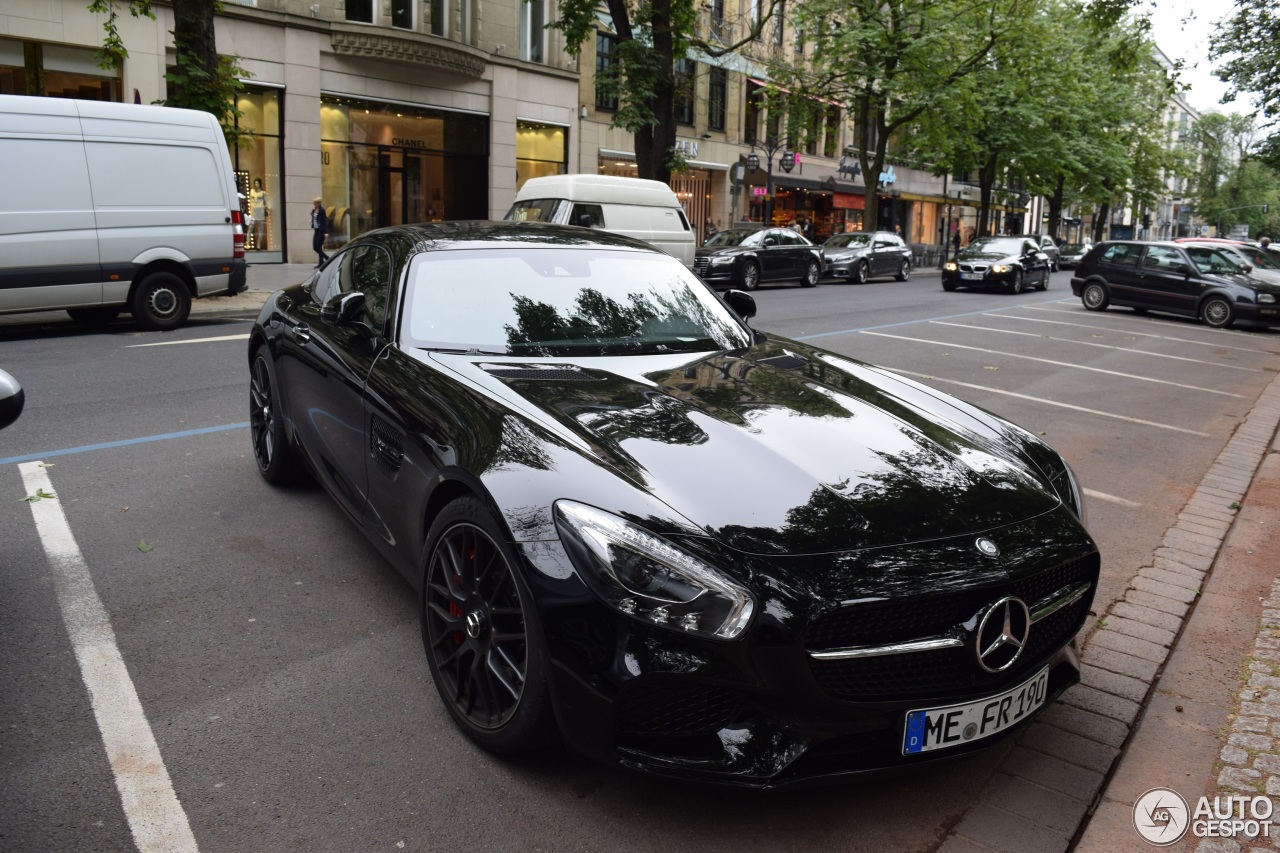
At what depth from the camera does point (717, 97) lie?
38562 mm

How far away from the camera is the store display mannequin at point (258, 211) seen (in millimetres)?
23156

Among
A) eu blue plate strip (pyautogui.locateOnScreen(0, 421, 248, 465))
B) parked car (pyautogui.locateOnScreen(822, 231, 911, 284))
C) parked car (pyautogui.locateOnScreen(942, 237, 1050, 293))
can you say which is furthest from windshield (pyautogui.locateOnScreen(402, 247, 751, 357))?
parked car (pyautogui.locateOnScreen(822, 231, 911, 284))

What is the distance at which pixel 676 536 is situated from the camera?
2.60 meters

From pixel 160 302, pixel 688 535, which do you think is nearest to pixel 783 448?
pixel 688 535

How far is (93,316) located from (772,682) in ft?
42.0

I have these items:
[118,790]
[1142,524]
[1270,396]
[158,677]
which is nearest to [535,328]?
[158,677]

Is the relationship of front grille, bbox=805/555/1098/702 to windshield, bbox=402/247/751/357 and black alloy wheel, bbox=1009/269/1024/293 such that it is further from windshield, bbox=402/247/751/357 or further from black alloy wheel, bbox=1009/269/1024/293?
black alloy wheel, bbox=1009/269/1024/293

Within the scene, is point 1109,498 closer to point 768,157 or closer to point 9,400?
point 9,400

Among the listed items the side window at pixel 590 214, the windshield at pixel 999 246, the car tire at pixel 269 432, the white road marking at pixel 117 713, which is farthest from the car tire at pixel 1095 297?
the white road marking at pixel 117 713

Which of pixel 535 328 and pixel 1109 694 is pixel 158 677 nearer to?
pixel 535 328

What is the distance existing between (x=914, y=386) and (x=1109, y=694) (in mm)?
1411

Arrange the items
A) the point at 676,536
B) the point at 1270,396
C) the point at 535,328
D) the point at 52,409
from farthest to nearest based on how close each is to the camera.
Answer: the point at 1270,396 < the point at 52,409 < the point at 535,328 < the point at 676,536

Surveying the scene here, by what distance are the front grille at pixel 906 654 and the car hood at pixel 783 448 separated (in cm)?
19

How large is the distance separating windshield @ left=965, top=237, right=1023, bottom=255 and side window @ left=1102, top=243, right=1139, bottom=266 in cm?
479
